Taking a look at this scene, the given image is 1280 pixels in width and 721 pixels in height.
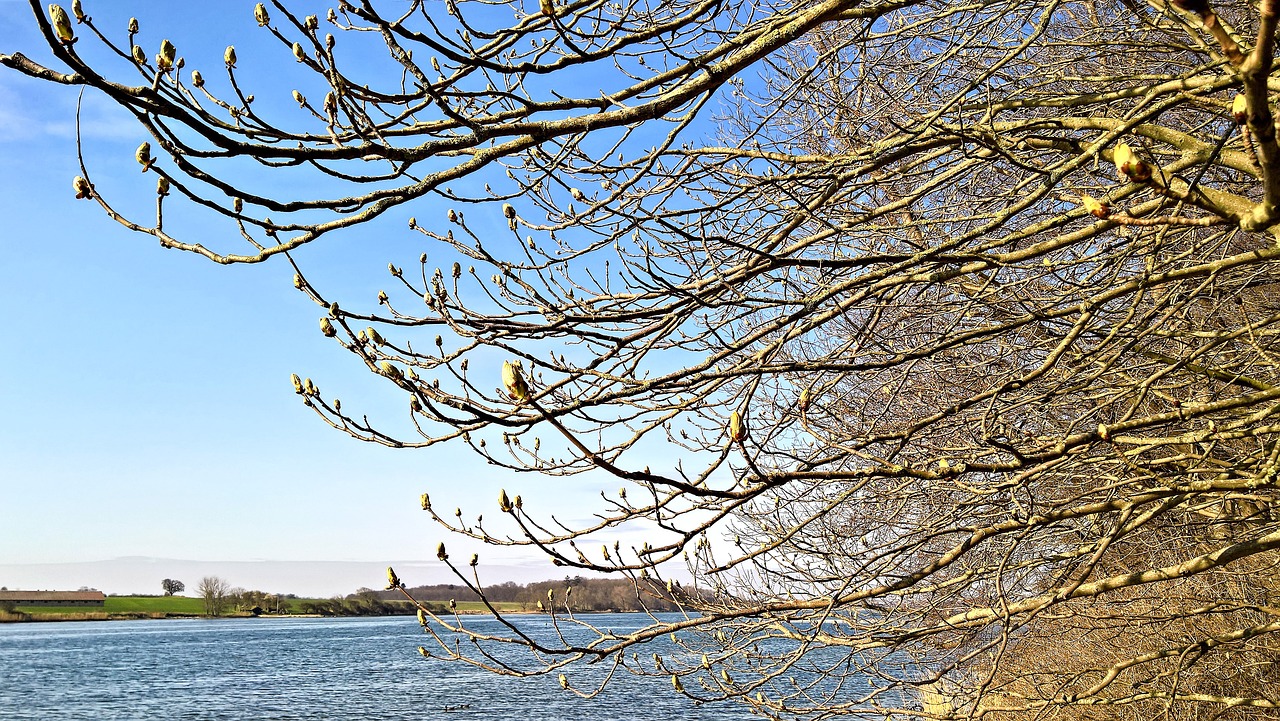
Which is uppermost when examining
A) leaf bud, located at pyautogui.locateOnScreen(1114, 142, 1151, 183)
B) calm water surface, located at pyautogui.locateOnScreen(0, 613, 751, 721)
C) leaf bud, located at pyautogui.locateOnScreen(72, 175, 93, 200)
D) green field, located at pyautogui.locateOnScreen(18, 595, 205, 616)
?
leaf bud, located at pyautogui.locateOnScreen(72, 175, 93, 200)

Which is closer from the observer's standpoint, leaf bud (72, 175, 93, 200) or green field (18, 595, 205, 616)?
leaf bud (72, 175, 93, 200)

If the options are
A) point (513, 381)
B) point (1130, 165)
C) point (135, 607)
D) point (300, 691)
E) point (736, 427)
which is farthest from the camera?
point (135, 607)

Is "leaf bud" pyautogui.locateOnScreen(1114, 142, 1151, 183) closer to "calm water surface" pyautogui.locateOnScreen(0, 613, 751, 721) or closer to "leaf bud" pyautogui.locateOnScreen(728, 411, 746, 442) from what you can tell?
"leaf bud" pyautogui.locateOnScreen(728, 411, 746, 442)

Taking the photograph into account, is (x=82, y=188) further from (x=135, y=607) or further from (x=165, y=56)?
(x=135, y=607)

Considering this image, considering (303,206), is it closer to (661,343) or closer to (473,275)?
(473,275)

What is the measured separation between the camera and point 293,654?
44.2 m

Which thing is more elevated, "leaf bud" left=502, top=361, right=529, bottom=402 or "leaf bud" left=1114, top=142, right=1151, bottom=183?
"leaf bud" left=1114, top=142, right=1151, bottom=183

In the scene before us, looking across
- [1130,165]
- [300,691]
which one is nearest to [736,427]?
[1130,165]

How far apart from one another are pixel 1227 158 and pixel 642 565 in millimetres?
2683

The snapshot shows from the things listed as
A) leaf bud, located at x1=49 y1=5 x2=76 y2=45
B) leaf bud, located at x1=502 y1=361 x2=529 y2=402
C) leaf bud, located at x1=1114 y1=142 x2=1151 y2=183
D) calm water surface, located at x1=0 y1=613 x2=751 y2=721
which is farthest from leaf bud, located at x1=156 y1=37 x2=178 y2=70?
calm water surface, located at x1=0 y1=613 x2=751 y2=721

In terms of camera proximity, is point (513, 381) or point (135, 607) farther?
point (135, 607)

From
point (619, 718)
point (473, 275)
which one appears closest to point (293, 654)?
point (619, 718)

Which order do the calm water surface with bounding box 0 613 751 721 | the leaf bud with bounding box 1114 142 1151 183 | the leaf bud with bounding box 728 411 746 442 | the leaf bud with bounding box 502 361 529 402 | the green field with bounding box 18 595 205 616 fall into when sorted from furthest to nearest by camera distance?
1. the green field with bounding box 18 595 205 616
2. the calm water surface with bounding box 0 613 751 721
3. the leaf bud with bounding box 728 411 746 442
4. the leaf bud with bounding box 502 361 529 402
5. the leaf bud with bounding box 1114 142 1151 183

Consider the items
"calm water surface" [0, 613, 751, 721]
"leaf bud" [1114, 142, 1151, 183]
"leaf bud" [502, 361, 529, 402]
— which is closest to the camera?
"leaf bud" [1114, 142, 1151, 183]
